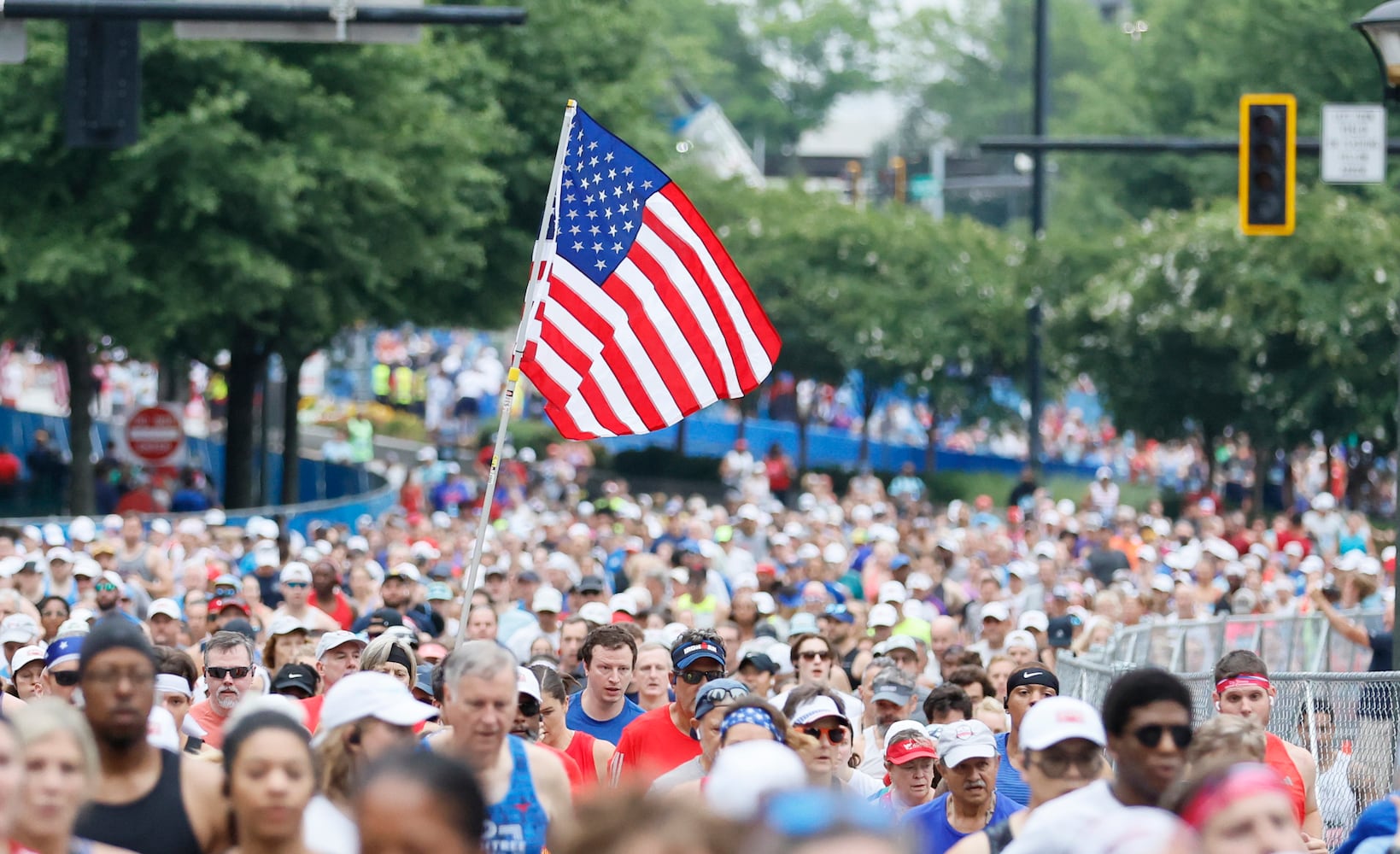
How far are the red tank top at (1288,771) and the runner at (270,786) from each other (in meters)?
4.30

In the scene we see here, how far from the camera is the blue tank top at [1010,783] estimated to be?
29.8ft

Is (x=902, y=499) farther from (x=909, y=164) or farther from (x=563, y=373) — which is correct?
(x=909, y=164)

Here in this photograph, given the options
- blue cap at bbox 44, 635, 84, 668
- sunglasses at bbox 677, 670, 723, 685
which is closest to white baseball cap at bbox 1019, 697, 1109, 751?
sunglasses at bbox 677, 670, 723, 685

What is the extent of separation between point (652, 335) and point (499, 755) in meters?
4.92

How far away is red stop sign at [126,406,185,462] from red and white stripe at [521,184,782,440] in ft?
55.0

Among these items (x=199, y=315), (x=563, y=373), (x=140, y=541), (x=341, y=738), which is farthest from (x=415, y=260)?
(x=341, y=738)

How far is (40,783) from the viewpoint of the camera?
16.8ft

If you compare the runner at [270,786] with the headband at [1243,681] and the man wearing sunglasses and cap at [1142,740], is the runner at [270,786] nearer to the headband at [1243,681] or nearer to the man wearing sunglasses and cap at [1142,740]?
the man wearing sunglasses and cap at [1142,740]

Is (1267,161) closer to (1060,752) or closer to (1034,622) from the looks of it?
(1034,622)

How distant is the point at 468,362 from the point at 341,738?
1905 inches

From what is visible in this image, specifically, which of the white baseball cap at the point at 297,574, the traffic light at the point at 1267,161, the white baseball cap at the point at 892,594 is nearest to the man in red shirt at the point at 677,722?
the white baseball cap at the point at 297,574

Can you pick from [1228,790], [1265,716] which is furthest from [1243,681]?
[1228,790]

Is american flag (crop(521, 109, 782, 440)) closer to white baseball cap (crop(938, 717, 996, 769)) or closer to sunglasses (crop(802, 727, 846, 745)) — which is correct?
sunglasses (crop(802, 727, 846, 745))

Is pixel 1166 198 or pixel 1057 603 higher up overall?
pixel 1166 198
